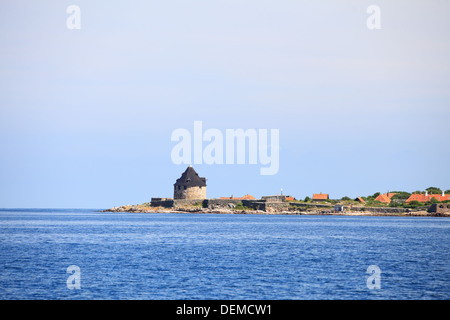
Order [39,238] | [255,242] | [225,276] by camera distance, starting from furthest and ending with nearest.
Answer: [39,238] < [255,242] < [225,276]

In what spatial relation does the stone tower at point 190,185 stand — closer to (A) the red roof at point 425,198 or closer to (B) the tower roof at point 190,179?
(B) the tower roof at point 190,179

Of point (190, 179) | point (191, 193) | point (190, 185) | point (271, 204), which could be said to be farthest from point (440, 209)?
point (190, 179)

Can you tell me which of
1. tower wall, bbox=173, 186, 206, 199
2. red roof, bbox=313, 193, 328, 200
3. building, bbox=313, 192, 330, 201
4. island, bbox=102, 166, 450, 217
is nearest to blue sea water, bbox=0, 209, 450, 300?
island, bbox=102, 166, 450, 217

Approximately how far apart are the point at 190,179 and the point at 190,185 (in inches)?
51.6

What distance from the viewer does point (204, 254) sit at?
3747 cm

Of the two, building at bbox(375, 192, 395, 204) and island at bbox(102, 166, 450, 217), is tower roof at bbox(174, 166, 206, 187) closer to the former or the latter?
island at bbox(102, 166, 450, 217)

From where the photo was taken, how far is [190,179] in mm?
120750

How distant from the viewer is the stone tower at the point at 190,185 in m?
121

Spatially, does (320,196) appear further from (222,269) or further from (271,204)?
(222,269)

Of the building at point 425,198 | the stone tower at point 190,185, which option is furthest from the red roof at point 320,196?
the stone tower at point 190,185

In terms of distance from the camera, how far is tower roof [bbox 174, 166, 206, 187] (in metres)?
121
